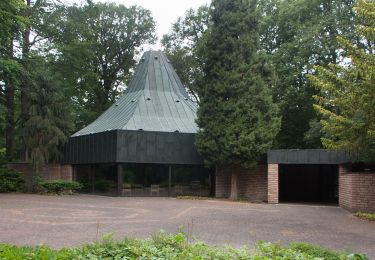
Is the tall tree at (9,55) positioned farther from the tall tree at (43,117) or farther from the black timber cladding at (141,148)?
the black timber cladding at (141,148)

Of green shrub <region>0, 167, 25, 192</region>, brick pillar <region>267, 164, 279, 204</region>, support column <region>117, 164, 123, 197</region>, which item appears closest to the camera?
brick pillar <region>267, 164, 279, 204</region>

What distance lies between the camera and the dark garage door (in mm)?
26391

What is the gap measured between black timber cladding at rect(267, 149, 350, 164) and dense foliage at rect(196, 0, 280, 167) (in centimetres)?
64

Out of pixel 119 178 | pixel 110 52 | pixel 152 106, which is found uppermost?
pixel 110 52

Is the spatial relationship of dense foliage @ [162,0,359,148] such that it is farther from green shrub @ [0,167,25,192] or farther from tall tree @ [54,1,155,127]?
green shrub @ [0,167,25,192]

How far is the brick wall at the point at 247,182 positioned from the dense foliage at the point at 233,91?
1.57 m

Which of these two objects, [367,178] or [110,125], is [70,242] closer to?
[367,178]

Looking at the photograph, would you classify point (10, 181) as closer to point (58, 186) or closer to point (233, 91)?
point (58, 186)

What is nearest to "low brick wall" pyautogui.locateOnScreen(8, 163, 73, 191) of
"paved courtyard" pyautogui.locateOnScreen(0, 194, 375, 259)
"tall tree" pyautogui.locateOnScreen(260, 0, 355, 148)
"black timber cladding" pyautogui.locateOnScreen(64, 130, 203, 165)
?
"black timber cladding" pyautogui.locateOnScreen(64, 130, 203, 165)

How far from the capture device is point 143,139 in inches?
974

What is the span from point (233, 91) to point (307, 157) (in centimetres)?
461

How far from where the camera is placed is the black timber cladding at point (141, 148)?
24.3m

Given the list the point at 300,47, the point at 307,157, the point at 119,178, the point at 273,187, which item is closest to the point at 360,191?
the point at 307,157

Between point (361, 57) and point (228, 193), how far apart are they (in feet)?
44.3
